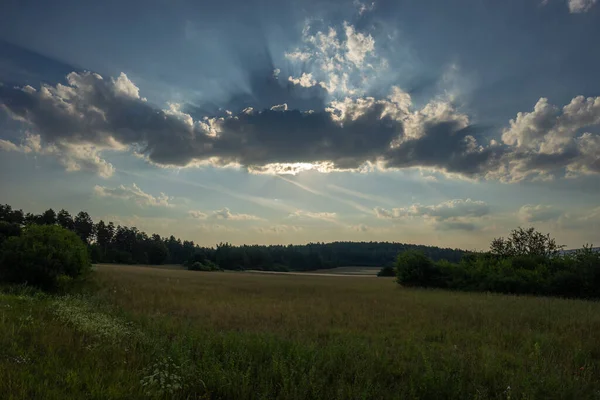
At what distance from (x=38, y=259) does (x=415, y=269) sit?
3243 centimetres

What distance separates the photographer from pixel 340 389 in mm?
7059

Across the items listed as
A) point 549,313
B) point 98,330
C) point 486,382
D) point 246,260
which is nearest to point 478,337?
point 486,382

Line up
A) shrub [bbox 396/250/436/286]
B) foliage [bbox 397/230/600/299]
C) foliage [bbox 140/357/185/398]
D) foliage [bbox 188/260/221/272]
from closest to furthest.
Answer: foliage [bbox 140/357/185/398] → foliage [bbox 397/230/600/299] → shrub [bbox 396/250/436/286] → foliage [bbox 188/260/221/272]

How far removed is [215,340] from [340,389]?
457cm

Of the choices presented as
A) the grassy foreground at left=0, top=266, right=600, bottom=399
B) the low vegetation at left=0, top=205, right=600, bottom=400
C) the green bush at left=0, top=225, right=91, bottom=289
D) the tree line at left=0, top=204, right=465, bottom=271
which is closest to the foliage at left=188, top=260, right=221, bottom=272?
the tree line at left=0, top=204, right=465, bottom=271

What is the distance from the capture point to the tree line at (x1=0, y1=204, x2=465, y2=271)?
10256 centimetres

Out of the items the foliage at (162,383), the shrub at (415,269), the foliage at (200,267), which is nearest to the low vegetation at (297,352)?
the foliage at (162,383)

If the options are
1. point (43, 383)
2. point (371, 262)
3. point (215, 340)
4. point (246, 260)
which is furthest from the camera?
point (371, 262)

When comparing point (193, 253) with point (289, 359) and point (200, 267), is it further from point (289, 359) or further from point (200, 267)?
point (289, 359)

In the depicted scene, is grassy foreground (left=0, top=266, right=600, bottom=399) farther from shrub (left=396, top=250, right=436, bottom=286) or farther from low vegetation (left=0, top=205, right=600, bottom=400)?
shrub (left=396, top=250, right=436, bottom=286)

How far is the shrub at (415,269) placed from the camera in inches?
1489

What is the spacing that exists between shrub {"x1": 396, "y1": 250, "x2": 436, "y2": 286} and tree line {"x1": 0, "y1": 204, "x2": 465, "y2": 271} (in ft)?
180

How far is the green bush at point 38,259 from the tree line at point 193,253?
71834mm

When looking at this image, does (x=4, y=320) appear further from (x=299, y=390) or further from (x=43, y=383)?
(x=299, y=390)
